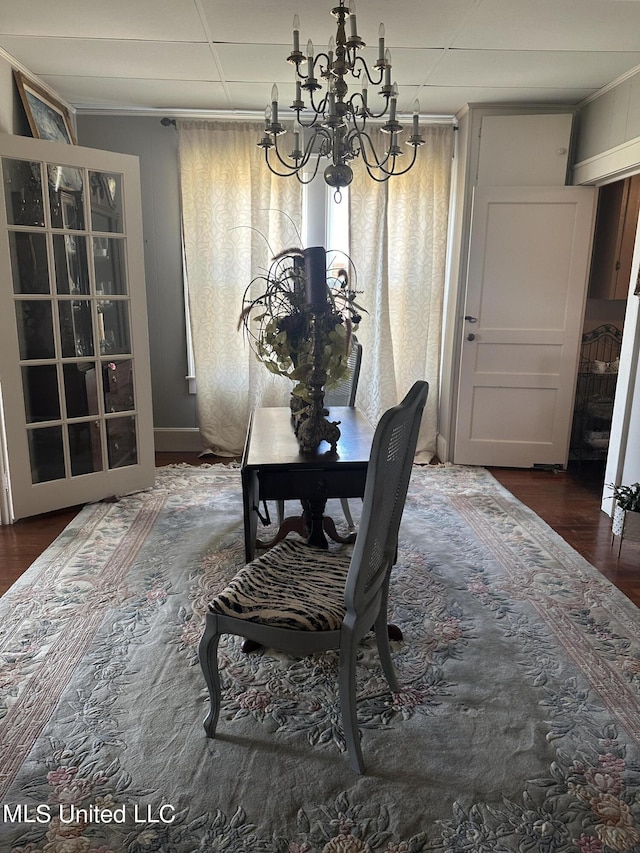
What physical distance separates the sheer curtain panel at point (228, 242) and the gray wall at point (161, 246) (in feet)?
0.49

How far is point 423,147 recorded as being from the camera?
436 cm

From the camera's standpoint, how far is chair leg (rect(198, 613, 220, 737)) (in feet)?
5.56

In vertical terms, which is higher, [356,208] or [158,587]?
[356,208]

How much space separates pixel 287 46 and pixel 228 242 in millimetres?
1567

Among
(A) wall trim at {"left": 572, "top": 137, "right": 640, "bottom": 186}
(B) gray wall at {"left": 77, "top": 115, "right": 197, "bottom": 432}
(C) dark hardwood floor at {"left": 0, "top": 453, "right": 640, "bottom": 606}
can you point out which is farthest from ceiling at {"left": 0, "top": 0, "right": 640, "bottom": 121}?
(C) dark hardwood floor at {"left": 0, "top": 453, "right": 640, "bottom": 606}

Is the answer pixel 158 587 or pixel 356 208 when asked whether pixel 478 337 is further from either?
pixel 158 587

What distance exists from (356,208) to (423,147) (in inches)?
26.2

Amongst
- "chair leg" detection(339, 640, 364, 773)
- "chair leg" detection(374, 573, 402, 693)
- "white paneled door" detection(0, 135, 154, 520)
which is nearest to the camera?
"chair leg" detection(339, 640, 364, 773)

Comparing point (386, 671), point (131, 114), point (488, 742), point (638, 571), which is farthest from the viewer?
point (131, 114)

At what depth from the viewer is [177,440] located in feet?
16.0

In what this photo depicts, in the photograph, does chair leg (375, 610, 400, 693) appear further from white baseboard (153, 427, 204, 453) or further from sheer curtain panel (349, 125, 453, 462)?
white baseboard (153, 427, 204, 453)

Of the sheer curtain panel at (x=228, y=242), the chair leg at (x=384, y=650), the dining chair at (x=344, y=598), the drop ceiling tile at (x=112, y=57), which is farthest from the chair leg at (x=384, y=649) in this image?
the drop ceiling tile at (x=112, y=57)

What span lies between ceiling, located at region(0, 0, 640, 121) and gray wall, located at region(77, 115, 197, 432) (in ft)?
0.86

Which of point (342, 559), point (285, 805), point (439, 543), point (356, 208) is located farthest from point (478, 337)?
point (285, 805)
